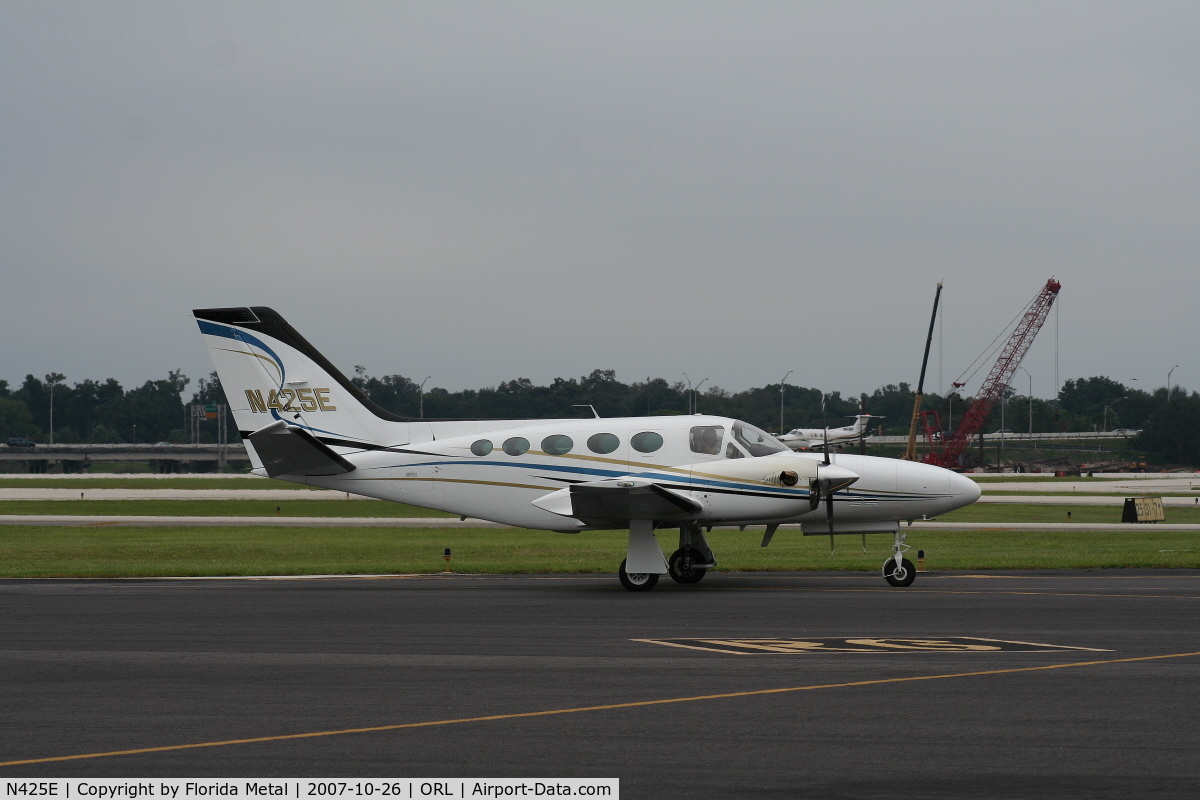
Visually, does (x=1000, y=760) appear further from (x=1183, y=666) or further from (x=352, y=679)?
(x=352, y=679)

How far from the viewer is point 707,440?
2148cm

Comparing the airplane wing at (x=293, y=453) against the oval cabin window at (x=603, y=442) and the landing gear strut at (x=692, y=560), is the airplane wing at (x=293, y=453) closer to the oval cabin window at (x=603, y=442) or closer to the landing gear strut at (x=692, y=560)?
the oval cabin window at (x=603, y=442)

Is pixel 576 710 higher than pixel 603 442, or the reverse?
pixel 603 442

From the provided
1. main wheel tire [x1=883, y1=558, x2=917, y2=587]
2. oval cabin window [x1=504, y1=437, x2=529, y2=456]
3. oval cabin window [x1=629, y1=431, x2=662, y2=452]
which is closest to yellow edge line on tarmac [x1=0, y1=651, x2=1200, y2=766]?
main wheel tire [x1=883, y1=558, x2=917, y2=587]

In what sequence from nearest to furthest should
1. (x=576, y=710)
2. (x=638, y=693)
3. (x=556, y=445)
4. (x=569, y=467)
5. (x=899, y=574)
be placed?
(x=576, y=710), (x=638, y=693), (x=899, y=574), (x=569, y=467), (x=556, y=445)

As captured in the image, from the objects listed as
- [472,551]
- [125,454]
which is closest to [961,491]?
[472,551]

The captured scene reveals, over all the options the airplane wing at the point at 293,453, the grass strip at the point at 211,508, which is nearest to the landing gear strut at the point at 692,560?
the airplane wing at the point at 293,453

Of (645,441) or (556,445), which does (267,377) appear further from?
(645,441)

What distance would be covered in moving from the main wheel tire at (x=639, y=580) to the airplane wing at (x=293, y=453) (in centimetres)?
597

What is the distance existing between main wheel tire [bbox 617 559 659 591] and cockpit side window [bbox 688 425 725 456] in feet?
7.99

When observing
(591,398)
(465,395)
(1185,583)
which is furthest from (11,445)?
(1185,583)

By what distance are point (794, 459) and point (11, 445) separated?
543 feet

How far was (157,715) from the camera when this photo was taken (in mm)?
9695

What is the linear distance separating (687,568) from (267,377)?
9.41 meters
